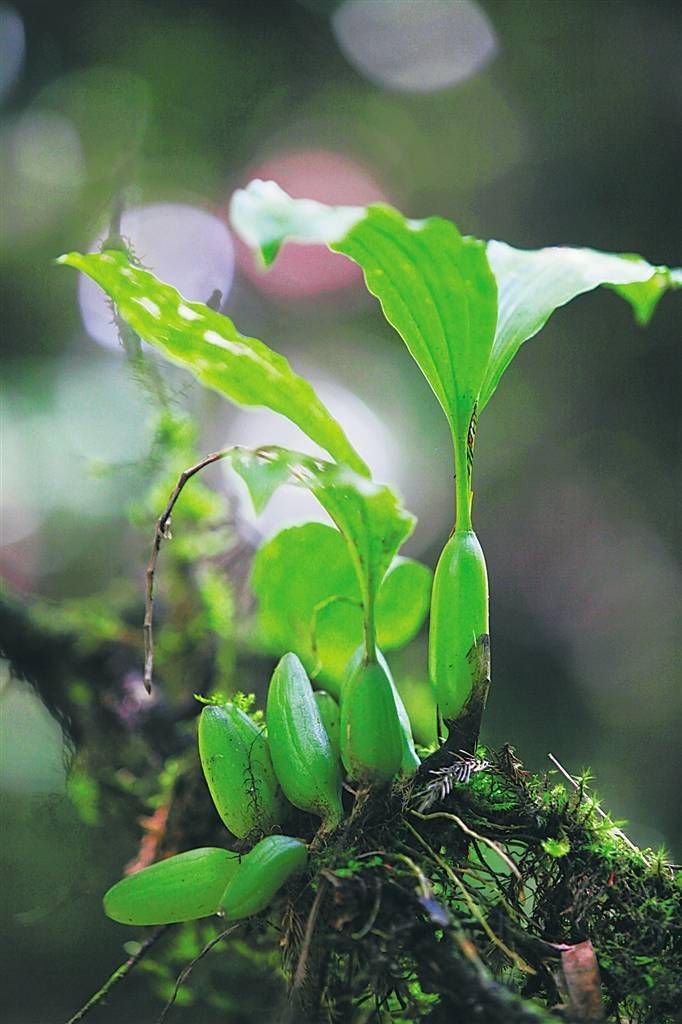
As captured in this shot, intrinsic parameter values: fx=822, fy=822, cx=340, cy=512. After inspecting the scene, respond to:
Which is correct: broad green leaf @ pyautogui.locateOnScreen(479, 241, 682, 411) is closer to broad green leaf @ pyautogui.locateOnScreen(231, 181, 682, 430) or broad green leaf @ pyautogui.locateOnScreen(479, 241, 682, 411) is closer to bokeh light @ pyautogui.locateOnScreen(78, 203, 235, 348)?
broad green leaf @ pyautogui.locateOnScreen(231, 181, 682, 430)

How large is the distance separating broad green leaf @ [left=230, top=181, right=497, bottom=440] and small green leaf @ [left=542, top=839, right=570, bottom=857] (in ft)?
0.57

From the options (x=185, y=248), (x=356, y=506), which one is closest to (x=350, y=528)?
(x=356, y=506)

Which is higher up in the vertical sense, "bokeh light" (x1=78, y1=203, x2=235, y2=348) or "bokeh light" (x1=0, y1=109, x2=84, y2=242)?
"bokeh light" (x1=0, y1=109, x2=84, y2=242)

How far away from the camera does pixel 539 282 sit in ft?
1.25

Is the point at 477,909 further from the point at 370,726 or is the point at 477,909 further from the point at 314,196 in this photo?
the point at 314,196

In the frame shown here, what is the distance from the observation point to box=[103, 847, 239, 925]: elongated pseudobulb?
0.35m

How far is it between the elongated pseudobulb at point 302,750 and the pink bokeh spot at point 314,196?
1.55 metres

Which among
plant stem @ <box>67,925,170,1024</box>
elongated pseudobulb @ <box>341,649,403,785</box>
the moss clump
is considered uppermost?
elongated pseudobulb @ <box>341,649,403,785</box>

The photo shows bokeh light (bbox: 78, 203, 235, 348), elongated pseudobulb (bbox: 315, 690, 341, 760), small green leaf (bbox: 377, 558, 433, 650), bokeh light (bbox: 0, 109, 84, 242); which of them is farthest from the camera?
bokeh light (bbox: 0, 109, 84, 242)

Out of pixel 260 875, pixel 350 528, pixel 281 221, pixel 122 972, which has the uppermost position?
pixel 281 221

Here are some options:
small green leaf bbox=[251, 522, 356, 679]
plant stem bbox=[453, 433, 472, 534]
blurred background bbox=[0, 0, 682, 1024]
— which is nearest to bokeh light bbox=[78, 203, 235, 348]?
blurred background bbox=[0, 0, 682, 1024]

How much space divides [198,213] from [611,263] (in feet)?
5.20

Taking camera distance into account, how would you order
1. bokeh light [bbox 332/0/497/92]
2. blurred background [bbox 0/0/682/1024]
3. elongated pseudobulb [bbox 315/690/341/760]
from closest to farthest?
elongated pseudobulb [bbox 315/690/341/760] < blurred background [bbox 0/0/682/1024] < bokeh light [bbox 332/0/497/92]

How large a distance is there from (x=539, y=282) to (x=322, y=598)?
0.69ft
